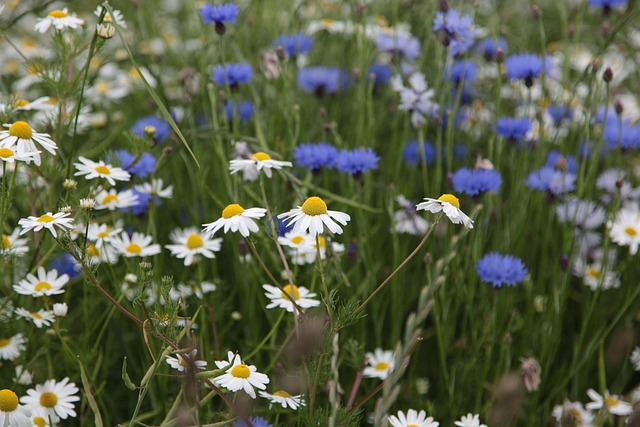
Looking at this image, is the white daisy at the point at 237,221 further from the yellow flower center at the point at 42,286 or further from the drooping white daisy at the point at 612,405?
the drooping white daisy at the point at 612,405

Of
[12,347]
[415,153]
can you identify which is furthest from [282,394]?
[415,153]

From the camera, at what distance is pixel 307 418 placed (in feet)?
3.26

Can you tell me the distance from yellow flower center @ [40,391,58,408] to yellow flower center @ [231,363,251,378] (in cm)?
33

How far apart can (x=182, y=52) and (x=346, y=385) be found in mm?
1365

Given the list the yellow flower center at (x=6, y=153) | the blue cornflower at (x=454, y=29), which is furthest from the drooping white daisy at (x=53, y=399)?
the blue cornflower at (x=454, y=29)

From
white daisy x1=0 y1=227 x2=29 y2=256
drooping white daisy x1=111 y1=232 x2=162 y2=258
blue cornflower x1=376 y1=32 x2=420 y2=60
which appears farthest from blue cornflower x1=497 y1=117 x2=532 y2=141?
A: white daisy x1=0 y1=227 x2=29 y2=256

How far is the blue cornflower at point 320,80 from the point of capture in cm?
184

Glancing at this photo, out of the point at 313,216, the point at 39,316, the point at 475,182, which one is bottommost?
the point at 39,316

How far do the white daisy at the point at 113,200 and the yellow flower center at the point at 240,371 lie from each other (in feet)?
1.40

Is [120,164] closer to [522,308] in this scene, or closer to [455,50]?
[455,50]

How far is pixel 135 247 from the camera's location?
128cm

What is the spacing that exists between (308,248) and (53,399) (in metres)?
0.47

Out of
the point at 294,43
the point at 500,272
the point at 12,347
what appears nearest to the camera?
the point at 12,347

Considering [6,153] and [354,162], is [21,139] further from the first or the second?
[354,162]
